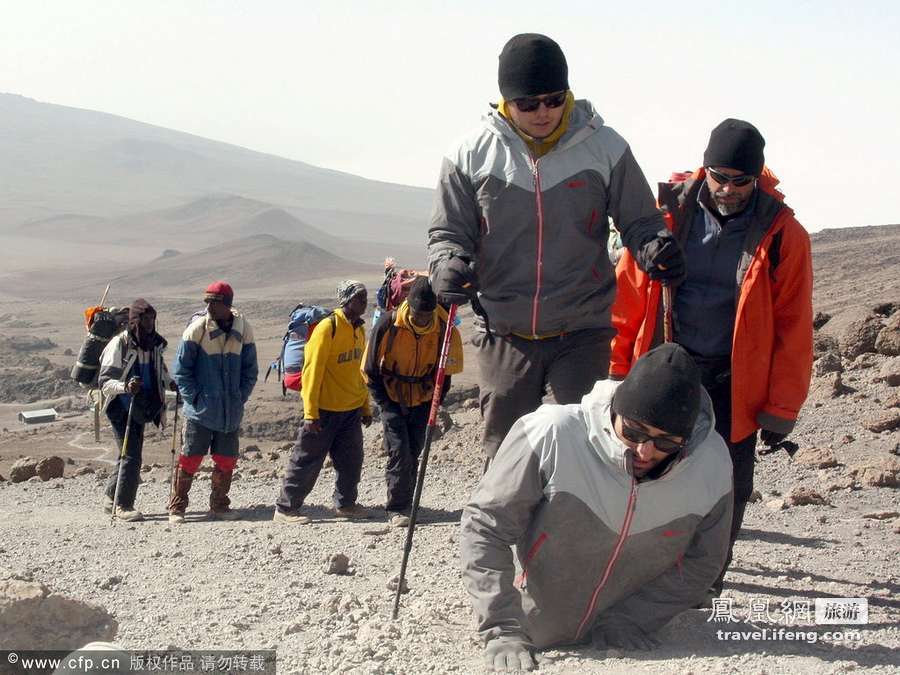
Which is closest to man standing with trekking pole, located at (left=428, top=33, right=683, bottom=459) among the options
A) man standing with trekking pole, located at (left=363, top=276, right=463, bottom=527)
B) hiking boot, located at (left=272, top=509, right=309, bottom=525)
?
man standing with trekking pole, located at (left=363, top=276, right=463, bottom=527)

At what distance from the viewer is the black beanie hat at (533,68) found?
188 inches

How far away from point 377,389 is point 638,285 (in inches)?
140

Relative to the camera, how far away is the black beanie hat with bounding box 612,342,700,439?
404cm

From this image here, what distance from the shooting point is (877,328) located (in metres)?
12.3

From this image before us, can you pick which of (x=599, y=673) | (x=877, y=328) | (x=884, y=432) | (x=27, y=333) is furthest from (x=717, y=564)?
(x=27, y=333)

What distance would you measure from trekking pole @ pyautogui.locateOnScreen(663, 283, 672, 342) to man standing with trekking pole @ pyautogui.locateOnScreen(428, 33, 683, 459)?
0.25 m

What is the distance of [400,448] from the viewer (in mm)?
8641

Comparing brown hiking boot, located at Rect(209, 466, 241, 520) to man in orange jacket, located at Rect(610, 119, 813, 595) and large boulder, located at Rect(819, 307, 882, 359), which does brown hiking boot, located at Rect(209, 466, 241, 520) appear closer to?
man in orange jacket, located at Rect(610, 119, 813, 595)

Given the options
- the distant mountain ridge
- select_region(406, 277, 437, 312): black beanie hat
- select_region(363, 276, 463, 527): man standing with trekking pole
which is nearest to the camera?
select_region(406, 277, 437, 312): black beanie hat

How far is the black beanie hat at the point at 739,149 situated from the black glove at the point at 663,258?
45cm

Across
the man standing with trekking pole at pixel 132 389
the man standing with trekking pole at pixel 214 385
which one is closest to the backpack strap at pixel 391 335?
the man standing with trekking pole at pixel 214 385

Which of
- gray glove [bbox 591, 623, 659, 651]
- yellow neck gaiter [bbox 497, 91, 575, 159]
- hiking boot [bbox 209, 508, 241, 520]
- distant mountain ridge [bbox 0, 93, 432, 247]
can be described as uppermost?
distant mountain ridge [bbox 0, 93, 432, 247]

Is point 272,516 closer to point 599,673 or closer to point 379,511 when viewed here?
point 379,511

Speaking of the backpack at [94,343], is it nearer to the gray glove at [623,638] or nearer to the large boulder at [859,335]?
the gray glove at [623,638]
